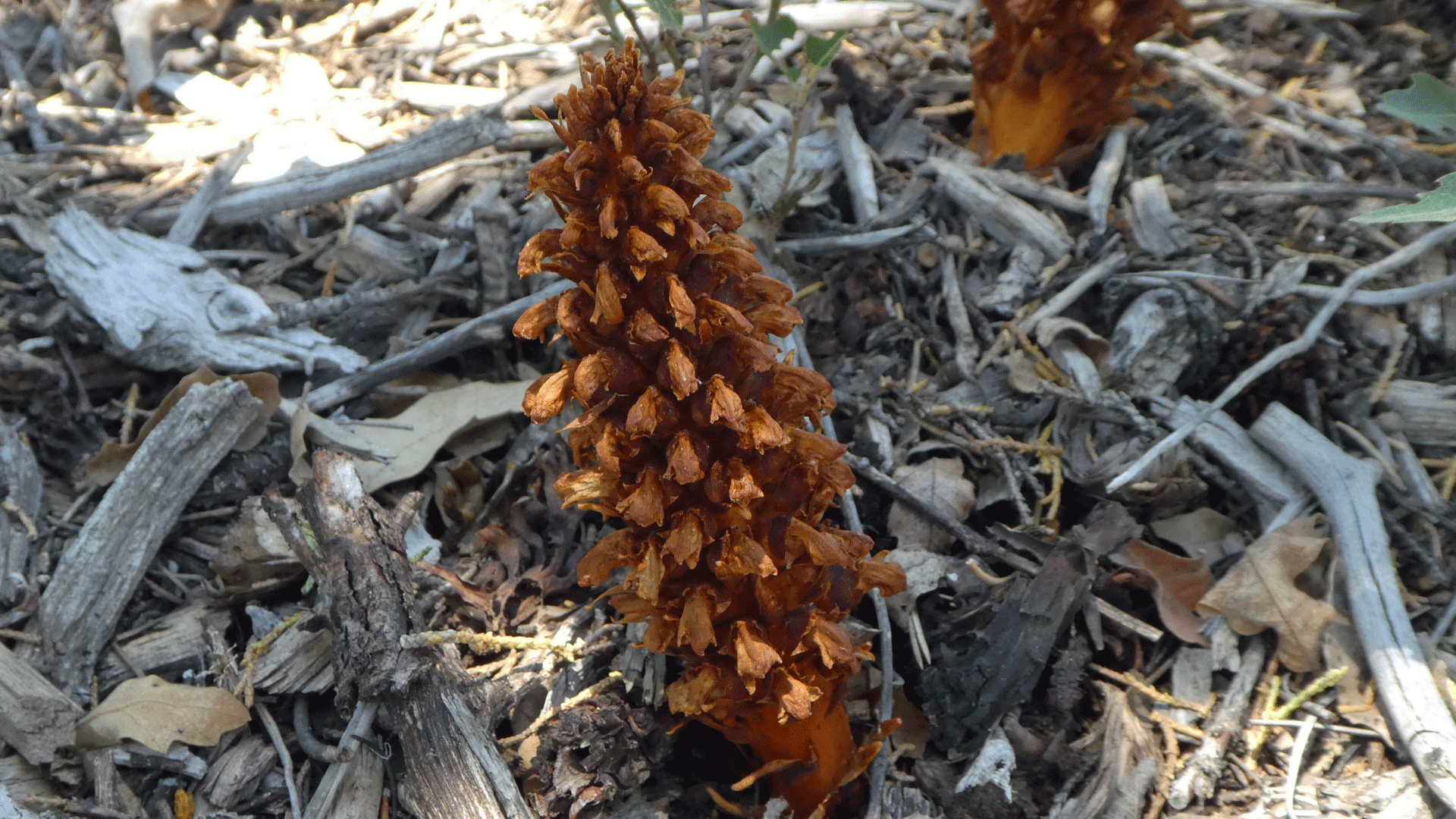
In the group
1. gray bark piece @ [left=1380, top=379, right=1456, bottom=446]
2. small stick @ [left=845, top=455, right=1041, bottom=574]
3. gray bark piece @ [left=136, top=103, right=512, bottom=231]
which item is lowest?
small stick @ [left=845, top=455, right=1041, bottom=574]

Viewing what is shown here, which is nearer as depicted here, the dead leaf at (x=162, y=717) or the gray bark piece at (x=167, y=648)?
the dead leaf at (x=162, y=717)

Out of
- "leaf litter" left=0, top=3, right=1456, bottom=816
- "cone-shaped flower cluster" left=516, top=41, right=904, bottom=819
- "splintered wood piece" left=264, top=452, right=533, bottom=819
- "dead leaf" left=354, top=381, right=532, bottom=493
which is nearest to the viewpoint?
"cone-shaped flower cluster" left=516, top=41, right=904, bottom=819

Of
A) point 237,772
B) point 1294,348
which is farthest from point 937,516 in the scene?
point 237,772

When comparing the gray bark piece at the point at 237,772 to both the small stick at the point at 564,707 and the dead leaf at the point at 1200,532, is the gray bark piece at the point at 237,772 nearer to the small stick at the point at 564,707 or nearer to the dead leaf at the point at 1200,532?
the small stick at the point at 564,707

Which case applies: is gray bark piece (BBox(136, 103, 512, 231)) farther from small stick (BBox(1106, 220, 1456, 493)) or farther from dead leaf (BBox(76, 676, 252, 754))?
small stick (BBox(1106, 220, 1456, 493))

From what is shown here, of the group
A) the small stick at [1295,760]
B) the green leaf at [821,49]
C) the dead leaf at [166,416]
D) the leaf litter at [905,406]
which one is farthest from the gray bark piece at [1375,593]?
the dead leaf at [166,416]

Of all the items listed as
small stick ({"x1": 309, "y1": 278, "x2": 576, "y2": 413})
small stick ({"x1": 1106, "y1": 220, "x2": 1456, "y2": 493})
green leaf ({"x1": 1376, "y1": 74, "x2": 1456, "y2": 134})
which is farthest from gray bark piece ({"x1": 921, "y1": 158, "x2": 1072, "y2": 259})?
small stick ({"x1": 309, "y1": 278, "x2": 576, "y2": 413})
